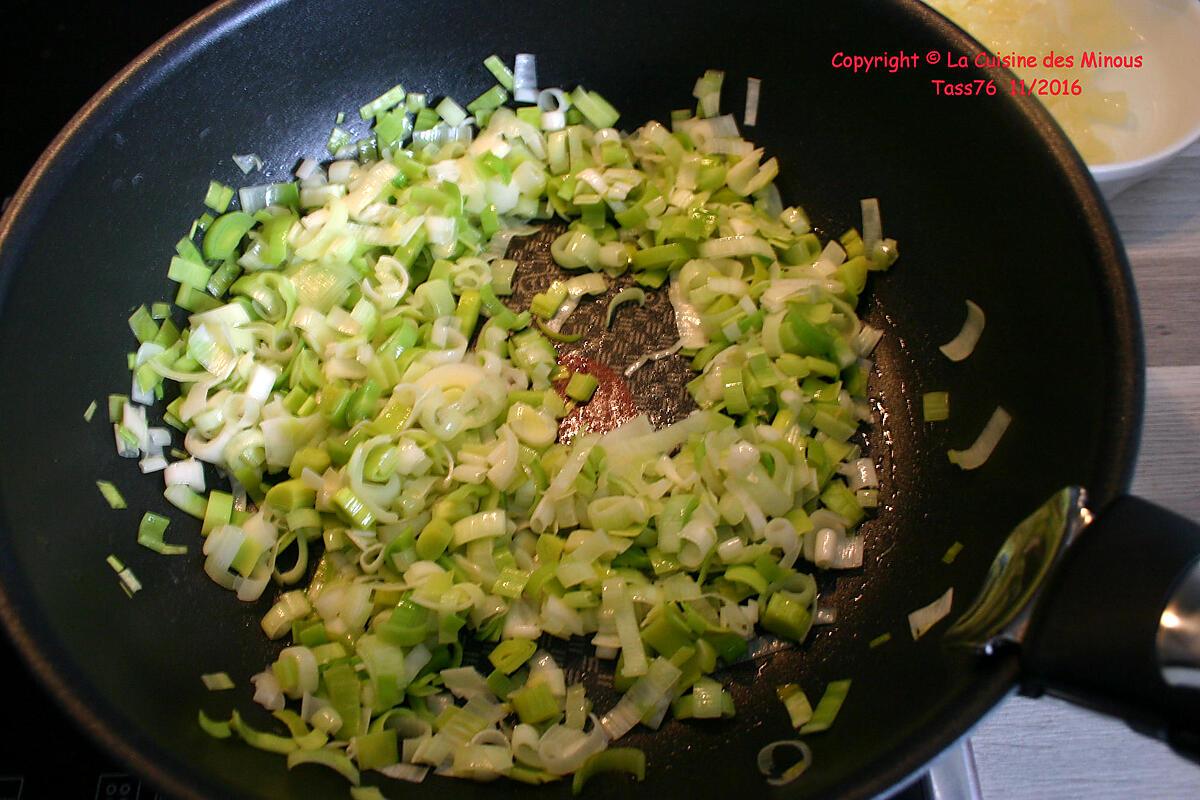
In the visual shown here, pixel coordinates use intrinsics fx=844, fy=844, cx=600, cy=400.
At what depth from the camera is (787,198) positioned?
1563 millimetres

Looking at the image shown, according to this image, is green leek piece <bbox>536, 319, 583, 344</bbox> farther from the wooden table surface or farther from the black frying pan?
the wooden table surface

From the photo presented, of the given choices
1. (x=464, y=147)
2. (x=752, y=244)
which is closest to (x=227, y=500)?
(x=464, y=147)

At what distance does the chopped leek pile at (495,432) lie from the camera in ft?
3.76

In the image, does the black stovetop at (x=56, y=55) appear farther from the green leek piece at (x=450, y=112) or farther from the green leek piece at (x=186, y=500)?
the green leek piece at (x=186, y=500)

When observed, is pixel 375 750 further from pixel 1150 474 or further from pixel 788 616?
pixel 1150 474

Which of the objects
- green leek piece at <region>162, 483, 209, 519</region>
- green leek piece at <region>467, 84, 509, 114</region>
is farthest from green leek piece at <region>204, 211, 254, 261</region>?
green leek piece at <region>467, 84, 509, 114</region>

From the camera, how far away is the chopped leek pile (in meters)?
1.15

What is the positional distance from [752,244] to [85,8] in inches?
52.6

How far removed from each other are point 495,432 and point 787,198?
70cm

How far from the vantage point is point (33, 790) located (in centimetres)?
108

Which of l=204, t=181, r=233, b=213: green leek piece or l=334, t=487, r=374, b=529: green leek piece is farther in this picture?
l=204, t=181, r=233, b=213: green leek piece

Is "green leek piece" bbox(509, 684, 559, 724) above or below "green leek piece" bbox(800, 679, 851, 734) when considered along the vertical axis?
above

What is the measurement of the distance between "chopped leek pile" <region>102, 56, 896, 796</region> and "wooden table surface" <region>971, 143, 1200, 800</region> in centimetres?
31

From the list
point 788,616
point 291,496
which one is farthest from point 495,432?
point 788,616
